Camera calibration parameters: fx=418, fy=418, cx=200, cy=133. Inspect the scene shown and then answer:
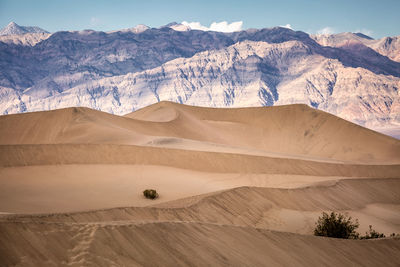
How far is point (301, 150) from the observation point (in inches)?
2372

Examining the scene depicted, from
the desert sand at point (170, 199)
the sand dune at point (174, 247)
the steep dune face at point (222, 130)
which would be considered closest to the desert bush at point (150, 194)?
the desert sand at point (170, 199)

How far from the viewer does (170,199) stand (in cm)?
1941

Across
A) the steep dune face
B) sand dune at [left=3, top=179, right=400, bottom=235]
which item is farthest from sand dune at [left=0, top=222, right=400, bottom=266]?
the steep dune face

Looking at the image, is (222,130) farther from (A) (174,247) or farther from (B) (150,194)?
(A) (174,247)

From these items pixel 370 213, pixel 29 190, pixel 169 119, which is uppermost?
pixel 169 119

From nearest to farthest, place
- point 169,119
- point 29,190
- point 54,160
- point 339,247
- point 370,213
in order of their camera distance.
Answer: point 339,247 → point 29,190 → point 370,213 → point 54,160 → point 169,119

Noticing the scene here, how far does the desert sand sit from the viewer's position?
25.7 ft

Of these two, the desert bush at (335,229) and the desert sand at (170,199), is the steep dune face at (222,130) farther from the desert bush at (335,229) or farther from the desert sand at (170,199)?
the desert bush at (335,229)

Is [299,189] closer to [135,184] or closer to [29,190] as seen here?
[135,184]

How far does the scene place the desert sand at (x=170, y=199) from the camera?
783 centimetres

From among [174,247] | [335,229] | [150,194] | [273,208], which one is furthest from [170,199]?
[174,247]

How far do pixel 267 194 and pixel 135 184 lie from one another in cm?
723

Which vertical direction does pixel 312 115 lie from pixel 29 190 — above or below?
above

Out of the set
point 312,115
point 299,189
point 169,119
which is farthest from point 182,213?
point 312,115
